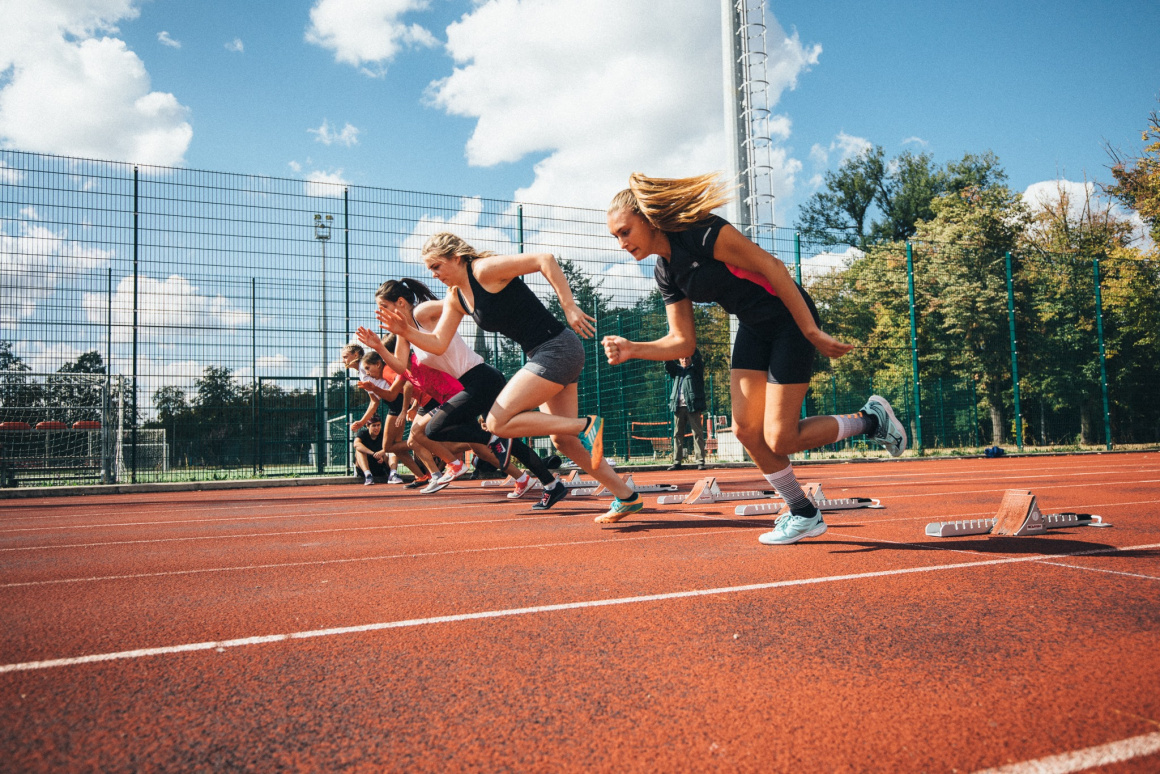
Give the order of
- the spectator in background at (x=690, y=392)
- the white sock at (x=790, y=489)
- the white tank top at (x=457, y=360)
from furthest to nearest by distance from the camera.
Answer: the spectator in background at (x=690, y=392) < the white tank top at (x=457, y=360) < the white sock at (x=790, y=489)

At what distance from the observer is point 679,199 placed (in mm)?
3486

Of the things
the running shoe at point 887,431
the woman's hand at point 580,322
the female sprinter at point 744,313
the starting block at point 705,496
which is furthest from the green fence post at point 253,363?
the running shoe at point 887,431

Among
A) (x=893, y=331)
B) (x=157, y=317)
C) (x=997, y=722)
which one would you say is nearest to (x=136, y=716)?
(x=997, y=722)

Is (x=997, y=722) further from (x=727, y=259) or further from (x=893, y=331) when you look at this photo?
(x=893, y=331)

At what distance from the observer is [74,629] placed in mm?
2449

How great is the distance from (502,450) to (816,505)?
363 cm

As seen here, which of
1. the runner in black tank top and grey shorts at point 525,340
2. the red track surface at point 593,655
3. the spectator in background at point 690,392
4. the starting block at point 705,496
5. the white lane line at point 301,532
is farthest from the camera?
the spectator in background at point 690,392

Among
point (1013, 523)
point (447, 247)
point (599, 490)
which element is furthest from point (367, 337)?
point (1013, 523)

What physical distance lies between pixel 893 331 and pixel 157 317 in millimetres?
21597

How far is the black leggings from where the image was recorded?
6.42 meters

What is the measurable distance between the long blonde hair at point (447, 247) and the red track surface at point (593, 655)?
2135 millimetres

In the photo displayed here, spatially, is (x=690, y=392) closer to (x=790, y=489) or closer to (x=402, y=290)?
(x=402, y=290)

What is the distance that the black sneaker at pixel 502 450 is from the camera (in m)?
7.30

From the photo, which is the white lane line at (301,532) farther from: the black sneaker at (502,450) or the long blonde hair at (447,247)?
the long blonde hair at (447,247)
